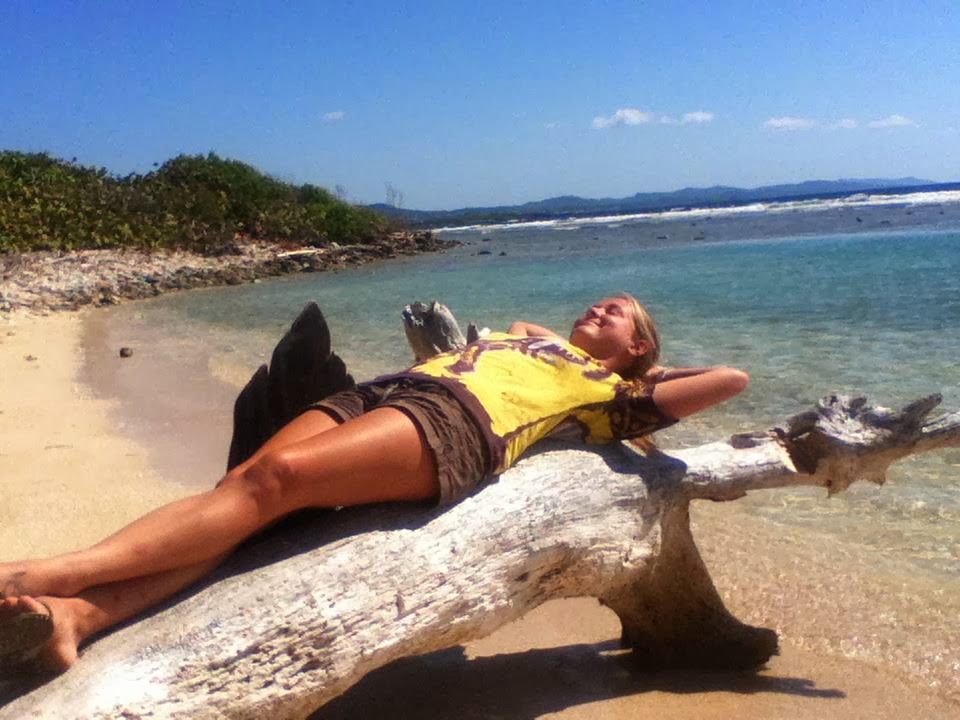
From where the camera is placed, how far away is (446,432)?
3.05m

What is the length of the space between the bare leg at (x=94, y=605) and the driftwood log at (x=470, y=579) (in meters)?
0.05

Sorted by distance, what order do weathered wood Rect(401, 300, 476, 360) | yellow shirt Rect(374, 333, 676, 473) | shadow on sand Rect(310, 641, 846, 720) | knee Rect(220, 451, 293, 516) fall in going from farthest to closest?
weathered wood Rect(401, 300, 476, 360), shadow on sand Rect(310, 641, 846, 720), yellow shirt Rect(374, 333, 676, 473), knee Rect(220, 451, 293, 516)

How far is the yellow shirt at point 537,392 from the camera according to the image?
3.26 meters

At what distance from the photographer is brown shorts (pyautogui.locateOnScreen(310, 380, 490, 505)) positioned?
9.87 ft

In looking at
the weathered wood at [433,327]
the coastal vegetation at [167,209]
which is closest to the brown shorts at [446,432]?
the weathered wood at [433,327]

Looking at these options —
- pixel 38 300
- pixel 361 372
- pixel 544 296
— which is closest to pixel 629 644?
pixel 361 372

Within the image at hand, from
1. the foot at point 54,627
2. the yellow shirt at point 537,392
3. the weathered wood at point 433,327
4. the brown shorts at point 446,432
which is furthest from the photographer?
the weathered wood at point 433,327

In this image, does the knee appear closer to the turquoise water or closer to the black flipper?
the black flipper

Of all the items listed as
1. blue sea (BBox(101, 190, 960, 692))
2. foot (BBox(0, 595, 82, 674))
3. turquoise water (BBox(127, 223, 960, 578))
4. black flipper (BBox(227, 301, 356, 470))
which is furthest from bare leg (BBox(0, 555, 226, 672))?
turquoise water (BBox(127, 223, 960, 578))

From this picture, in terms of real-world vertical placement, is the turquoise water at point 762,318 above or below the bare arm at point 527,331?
below

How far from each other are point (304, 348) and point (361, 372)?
6.75 metres

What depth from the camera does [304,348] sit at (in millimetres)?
3938

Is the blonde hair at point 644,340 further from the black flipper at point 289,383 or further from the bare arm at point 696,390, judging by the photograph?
the black flipper at point 289,383

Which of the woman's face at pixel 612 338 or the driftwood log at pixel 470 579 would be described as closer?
the driftwood log at pixel 470 579
